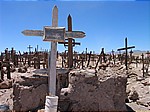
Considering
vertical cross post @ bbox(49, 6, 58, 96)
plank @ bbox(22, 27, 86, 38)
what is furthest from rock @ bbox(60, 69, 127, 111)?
plank @ bbox(22, 27, 86, 38)

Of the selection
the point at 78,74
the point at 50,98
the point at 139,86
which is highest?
the point at 78,74

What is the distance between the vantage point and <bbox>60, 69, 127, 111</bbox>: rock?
7270 mm

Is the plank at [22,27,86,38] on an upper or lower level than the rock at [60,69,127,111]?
upper

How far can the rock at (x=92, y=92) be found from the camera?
7270mm

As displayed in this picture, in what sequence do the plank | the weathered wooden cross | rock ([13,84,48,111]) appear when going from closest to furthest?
the weathered wooden cross
the plank
rock ([13,84,48,111])

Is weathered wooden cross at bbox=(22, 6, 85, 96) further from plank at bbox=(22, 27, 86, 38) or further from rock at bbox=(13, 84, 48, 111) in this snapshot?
rock at bbox=(13, 84, 48, 111)

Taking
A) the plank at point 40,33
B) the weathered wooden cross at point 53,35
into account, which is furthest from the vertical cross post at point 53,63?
the plank at point 40,33

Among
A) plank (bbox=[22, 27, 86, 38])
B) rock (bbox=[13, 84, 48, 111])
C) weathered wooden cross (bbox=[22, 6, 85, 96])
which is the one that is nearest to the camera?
weathered wooden cross (bbox=[22, 6, 85, 96])

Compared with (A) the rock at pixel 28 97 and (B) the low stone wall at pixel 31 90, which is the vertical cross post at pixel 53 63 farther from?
(A) the rock at pixel 28 97

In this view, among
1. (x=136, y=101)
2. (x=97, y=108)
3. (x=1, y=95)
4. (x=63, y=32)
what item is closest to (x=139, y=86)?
(x=136, y=101)

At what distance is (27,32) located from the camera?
6.10 metres

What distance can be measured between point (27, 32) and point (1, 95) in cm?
500

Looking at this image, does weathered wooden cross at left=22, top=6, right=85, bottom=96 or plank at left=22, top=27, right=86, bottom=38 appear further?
plank at left=22, top=27, right=86, bottom=38

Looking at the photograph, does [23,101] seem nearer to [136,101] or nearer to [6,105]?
[6,105]
